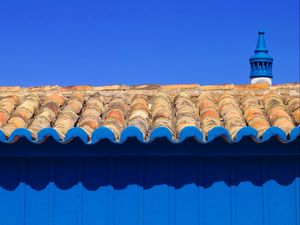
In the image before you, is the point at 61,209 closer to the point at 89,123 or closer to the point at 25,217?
the point at 25,217

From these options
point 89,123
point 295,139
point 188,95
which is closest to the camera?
point 295,139

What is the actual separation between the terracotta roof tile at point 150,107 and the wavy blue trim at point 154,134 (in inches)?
4.0

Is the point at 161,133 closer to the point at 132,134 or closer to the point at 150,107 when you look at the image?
the point at 132,134

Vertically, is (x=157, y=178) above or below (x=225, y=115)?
below

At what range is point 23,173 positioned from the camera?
5.91 meters

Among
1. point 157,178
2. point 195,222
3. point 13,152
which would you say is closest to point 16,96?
point 13,152

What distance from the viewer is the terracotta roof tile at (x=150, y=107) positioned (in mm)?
5570

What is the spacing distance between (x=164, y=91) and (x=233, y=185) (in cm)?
156

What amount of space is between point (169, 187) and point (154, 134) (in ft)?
2.42

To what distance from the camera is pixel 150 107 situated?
20.7 ft

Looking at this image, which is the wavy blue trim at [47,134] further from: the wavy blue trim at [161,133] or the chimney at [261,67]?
the chimney at [261,67]

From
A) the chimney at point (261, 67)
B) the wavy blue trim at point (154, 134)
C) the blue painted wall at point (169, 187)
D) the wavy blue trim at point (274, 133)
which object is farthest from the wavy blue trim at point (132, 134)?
the chimney at point (261, 67)

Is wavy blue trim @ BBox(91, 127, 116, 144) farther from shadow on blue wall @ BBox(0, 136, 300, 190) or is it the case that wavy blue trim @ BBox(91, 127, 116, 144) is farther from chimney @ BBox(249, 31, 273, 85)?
chimney @ BBox(249, 31, 273, 85)

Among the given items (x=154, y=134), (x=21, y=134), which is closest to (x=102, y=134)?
(x=154, y=134)
